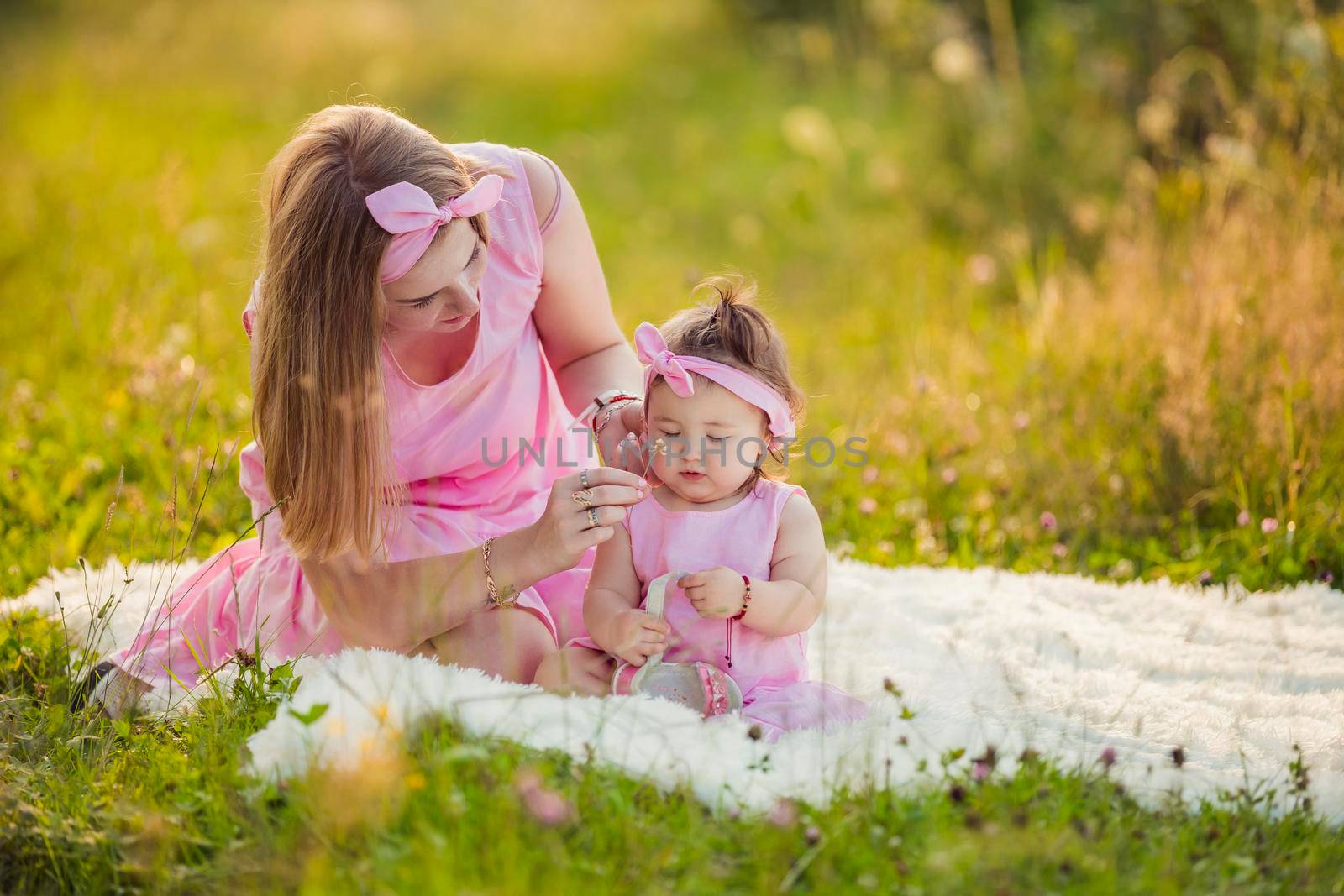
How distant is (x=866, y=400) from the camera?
13.7 ft

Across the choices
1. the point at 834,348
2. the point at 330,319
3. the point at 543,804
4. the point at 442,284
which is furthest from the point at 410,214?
the point at 834,348

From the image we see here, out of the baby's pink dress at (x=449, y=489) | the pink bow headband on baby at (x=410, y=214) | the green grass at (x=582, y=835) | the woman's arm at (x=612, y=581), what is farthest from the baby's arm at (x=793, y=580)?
the pink bow headband on baby at (x=410, y=214)

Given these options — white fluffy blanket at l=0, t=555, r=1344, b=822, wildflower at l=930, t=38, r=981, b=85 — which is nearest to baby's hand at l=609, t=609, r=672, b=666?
white fluffy blanket at l=0, t=555, r=1344, b=822

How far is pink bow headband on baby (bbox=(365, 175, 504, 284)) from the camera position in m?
2.15

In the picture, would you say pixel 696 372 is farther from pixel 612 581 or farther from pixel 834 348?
pixel 834 348

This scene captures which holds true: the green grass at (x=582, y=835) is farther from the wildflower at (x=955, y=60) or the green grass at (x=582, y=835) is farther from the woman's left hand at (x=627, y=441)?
the wildflower at (x=955, y=60)

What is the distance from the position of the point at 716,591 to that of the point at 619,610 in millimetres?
228

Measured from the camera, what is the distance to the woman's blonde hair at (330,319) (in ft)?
7.29

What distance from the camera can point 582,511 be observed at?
2223 mm

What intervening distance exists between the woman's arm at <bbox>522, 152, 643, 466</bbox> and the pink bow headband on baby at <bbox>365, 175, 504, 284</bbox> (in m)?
0.53

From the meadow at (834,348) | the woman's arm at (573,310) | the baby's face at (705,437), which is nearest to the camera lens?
the meadow at (834,348)

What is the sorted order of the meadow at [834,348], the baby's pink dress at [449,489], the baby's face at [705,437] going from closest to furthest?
1. the meadow at [834,348]
2. the baby's face at [705,437]
3. the baby's pink dress at [449,489]

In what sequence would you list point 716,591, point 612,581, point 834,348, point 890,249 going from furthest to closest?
point 890,249, point 834,348, point 612,581, point 716,591

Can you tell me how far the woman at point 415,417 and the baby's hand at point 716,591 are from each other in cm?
20
